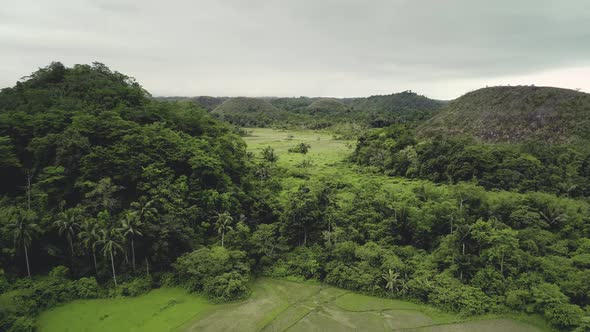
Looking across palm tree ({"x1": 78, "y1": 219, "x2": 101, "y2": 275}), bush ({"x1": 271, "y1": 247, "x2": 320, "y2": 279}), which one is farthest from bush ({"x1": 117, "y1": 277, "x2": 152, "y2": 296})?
bush ({"x1": 271, "y1": 247, "x2": 320, "y2": 279})

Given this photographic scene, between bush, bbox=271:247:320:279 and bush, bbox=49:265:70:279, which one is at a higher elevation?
bush, bbox=49:265:70:279

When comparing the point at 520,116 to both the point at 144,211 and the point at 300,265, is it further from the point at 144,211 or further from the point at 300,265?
the point at 144,211

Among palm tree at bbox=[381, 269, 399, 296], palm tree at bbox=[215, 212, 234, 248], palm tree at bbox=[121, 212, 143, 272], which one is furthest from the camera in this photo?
palm tree at bbox=[215, 212, 234, 248]

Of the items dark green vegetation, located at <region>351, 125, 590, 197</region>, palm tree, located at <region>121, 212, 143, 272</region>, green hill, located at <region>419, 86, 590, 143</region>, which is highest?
green hill, located at <region>419, 86, 590, 143</region>

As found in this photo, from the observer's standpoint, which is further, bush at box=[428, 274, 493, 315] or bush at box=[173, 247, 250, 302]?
bush at box=[173, 247, 250, 302]

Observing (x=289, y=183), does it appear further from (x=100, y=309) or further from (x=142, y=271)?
(x=100, y=309)

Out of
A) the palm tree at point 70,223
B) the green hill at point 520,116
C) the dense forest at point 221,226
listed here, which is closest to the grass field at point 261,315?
the dense forest at point 221,226

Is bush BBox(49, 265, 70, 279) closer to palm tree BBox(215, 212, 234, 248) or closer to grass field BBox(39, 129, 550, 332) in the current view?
grass field BBox(39, 129, 550, 332)
